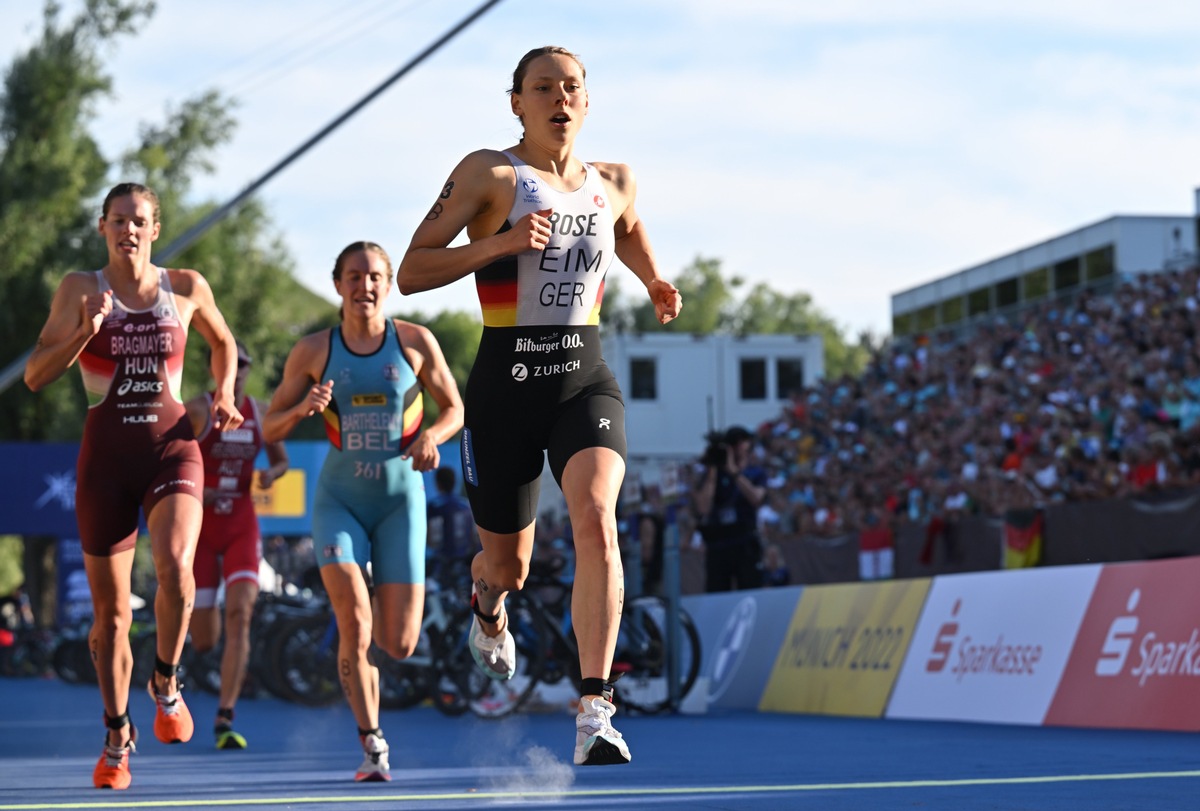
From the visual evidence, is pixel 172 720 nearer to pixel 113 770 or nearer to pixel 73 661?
pixel 113 770

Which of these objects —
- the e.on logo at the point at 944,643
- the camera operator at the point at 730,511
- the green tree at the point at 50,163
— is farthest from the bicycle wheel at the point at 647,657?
the green tree at the point at 50,163

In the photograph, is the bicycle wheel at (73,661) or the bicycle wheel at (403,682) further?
the bicycle wheel at (73,661)

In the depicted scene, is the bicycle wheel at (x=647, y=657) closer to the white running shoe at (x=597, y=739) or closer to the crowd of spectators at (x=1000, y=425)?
the crowd of spectators at (x=1000, y=425)

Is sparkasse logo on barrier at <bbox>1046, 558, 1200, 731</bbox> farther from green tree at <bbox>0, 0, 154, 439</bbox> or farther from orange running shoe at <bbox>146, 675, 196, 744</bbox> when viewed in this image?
green tree at <bbox>0, 0, 154, 439</bbox>

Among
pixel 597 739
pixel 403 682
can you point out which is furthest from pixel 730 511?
pixel 597 739

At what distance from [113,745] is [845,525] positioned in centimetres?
2043

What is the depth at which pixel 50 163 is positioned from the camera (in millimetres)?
42094

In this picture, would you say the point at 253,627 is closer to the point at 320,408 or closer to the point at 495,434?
the point at 320,408

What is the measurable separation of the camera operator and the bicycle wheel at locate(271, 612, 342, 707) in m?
3.75

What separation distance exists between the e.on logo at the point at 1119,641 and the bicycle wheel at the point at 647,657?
4499mm

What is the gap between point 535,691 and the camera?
1573 cm

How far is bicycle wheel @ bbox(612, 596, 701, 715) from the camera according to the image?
1571cm

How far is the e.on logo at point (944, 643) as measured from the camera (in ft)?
45.8

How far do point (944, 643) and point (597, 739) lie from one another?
8458mm
